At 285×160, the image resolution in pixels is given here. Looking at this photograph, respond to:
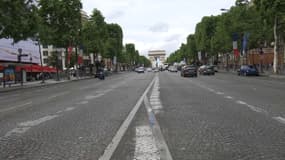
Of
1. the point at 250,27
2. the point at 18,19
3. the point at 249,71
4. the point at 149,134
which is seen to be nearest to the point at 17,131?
the point at 149,134

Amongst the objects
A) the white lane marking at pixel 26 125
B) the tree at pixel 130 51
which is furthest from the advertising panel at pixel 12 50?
the tree at pixel 130 51

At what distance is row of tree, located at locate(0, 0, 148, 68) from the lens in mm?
32688

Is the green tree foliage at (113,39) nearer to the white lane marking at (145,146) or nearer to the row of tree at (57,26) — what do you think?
the row of tree at (57,26)

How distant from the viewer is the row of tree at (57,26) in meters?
32.7

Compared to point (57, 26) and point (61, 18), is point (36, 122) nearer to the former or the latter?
point (61, 18)

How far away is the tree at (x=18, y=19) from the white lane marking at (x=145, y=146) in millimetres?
24519

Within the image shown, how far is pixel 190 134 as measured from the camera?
866 cm

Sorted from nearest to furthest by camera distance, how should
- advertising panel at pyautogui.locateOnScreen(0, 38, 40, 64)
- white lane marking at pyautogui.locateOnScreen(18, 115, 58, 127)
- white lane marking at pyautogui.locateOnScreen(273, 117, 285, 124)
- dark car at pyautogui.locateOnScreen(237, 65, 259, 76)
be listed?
white lane marking at pyautogui.locateOnScreen(273, 117, 285, 124) < white lane marking at pyautogui.locateOnScreen(18, 115, 58, 127) < dark car at pyautogui.locateOnScreen(237, 65, 259, 76) < advertising panel at pyautogui.locateOnScreen(0, 38, 40, 64)

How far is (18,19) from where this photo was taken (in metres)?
32.9

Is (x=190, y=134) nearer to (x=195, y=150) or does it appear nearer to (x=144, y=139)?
(x=144, y=139)

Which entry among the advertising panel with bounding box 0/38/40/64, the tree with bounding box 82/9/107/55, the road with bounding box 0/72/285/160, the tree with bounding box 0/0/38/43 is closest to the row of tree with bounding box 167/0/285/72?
the tree with bounding box 0/0/38/43

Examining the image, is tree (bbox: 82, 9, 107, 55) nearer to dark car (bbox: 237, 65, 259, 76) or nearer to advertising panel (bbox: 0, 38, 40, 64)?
advertising panel (bbox: 0, 38, 40, 64)

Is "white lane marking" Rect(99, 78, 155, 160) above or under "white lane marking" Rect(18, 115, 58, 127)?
above

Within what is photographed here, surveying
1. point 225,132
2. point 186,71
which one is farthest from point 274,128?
point 186,71
